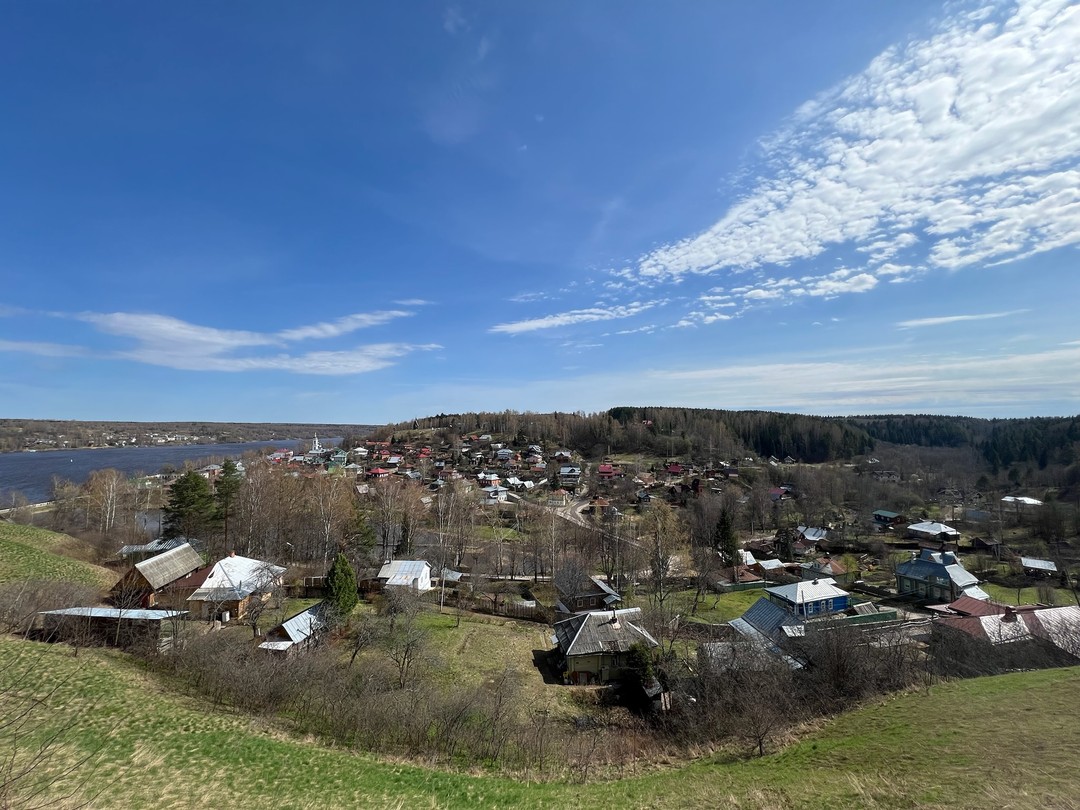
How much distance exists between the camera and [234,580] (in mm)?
24500

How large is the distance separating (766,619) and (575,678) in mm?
11147

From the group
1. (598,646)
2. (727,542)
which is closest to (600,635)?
(598,646)

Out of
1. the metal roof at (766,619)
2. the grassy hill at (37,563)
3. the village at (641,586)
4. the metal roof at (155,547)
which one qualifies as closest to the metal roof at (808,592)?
the village at (641,586)

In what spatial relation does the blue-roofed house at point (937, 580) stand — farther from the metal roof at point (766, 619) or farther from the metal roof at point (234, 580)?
the metal roof at point (234, 580)

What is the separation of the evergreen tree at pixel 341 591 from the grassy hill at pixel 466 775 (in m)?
9.53

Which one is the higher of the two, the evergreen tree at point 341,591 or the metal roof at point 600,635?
the evergreen tree at point 341,591

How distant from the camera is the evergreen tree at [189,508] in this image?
32062mm

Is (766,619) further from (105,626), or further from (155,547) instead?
(155,547)

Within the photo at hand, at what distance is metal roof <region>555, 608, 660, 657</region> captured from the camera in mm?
21266

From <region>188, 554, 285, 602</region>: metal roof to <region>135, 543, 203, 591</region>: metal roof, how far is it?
201 centimetres

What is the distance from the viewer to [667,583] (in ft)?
124

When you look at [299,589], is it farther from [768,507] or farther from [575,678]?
[768,507]

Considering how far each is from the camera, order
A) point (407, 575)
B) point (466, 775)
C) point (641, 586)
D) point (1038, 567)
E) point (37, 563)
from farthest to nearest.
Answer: point (1038, 567), point (641, 586), point (407, 575), point (37, 563), point (466, 775)

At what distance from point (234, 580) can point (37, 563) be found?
25.7 feet
